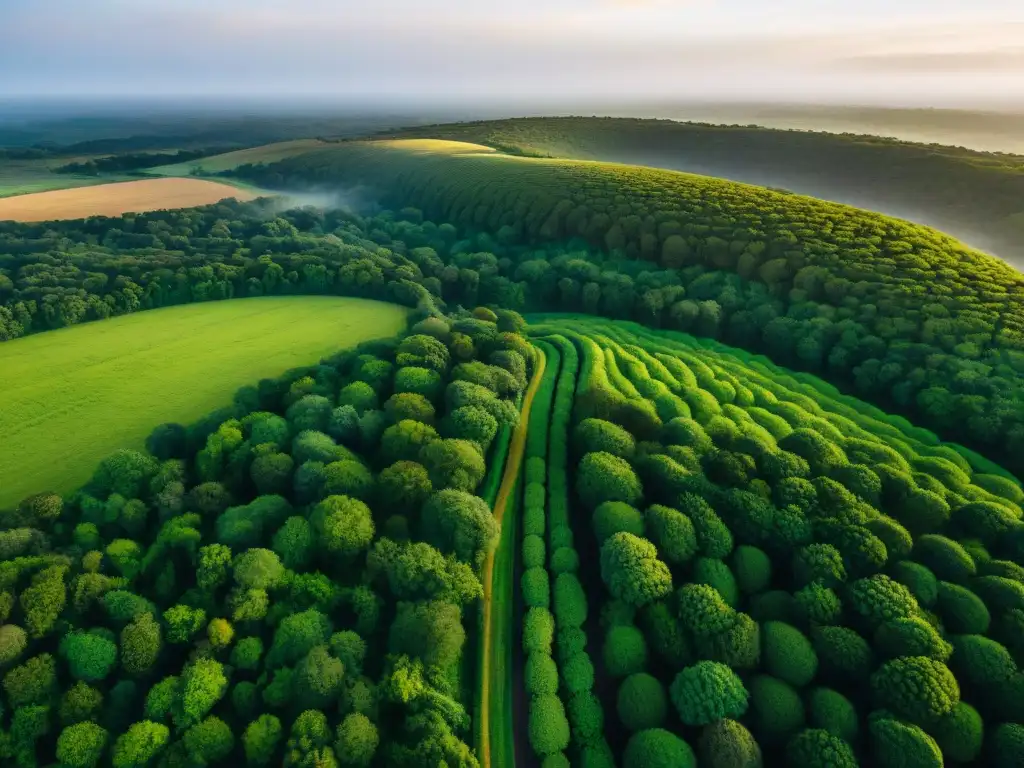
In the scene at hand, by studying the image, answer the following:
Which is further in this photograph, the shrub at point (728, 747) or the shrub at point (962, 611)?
the shrub at point (962, 611)

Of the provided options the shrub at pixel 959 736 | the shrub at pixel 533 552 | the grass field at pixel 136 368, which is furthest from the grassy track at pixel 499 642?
the grass field at pixel 136 368

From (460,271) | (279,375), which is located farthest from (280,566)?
(460,271)

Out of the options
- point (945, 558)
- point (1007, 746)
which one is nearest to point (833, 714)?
point (1007, 746)

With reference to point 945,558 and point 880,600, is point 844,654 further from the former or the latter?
point 945,558

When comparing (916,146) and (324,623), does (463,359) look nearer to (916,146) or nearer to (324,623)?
(324,623)

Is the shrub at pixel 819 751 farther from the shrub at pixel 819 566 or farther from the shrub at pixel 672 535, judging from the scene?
the shrub at pixel 672 535
